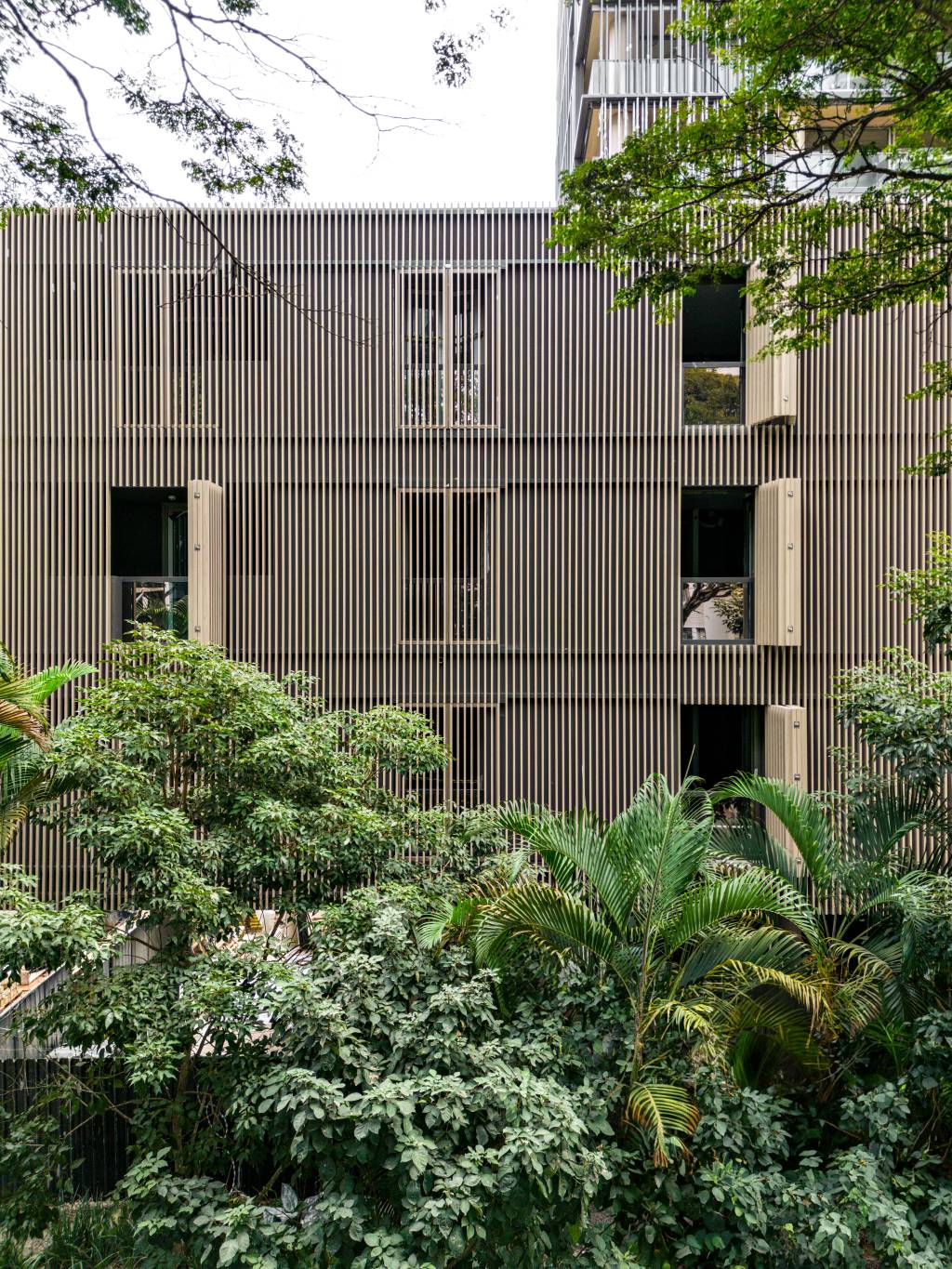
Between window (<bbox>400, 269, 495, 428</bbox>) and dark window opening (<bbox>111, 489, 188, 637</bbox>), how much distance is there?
3042mm

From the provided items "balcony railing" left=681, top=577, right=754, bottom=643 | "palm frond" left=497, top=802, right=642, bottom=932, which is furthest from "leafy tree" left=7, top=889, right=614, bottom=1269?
"balcony railing" left=681, top=577, right=754, bottom=643

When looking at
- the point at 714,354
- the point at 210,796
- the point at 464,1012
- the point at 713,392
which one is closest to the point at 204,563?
the point at 210,796

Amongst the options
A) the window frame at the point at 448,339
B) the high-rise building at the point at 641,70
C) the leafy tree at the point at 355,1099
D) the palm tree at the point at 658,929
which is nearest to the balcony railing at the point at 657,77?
the high-rise building at the point at 641,70

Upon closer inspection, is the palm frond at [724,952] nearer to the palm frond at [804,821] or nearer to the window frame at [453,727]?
the palm frond at [804,821]

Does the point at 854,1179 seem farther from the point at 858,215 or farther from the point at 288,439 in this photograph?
the point at 288,439

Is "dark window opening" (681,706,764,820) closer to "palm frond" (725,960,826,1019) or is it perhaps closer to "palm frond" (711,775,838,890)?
"palm frond" (711,775,838,890)

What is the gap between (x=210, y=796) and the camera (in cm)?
502

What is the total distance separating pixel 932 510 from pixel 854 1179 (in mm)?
7083

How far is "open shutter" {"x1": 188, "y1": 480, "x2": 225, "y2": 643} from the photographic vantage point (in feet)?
28.5

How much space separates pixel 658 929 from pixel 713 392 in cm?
668

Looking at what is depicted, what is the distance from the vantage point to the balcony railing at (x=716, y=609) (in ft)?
30.6

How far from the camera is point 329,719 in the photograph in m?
5.53

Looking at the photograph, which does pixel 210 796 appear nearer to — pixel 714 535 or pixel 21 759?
pixel 21 759

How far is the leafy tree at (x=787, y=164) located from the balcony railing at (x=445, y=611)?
166 inches
